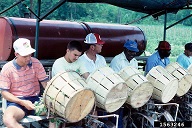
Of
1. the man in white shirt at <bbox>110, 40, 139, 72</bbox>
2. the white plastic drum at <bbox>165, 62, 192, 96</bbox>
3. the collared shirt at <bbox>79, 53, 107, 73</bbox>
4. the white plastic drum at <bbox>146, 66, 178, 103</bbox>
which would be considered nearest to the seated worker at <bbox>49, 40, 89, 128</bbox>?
the collared shirt at <bbox>79, 53, 107, 73</bbox>

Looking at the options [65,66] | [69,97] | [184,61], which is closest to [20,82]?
[65,66]

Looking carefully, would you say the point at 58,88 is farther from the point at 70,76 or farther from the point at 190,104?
the point at 190,104

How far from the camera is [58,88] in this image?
327cm

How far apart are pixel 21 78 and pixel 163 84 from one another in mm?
1744

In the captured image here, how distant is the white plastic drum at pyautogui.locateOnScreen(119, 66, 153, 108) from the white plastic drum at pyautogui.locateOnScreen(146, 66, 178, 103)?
0.18 metres

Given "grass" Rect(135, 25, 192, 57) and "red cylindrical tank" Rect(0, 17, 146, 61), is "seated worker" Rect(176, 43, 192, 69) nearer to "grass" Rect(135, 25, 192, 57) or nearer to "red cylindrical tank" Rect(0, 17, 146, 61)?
Result: "red cylindrical tank" Rect(0, 17, 146, 61)

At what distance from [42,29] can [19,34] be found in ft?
1.75

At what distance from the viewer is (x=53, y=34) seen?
609 cm

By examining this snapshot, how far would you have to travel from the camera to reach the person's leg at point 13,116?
11.1ft

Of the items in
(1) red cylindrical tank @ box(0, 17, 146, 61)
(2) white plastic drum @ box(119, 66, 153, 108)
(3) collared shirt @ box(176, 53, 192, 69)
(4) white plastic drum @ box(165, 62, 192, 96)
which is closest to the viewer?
(2) white plastic drum @ box(119, 66, 153, 108)

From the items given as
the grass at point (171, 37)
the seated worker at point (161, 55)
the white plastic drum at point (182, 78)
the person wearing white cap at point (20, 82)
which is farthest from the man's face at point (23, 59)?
the grass at point (171, 37)

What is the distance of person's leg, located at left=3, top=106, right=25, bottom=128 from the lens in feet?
11.1

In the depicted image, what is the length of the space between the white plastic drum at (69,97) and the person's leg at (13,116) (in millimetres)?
397

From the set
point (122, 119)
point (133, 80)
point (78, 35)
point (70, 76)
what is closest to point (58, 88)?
point (70, 76)
